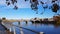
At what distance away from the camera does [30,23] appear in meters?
5.37

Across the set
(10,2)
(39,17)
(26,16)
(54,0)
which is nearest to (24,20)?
(26,16)

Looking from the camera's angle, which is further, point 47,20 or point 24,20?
point 24,20

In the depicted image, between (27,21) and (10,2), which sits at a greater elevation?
(10,2)

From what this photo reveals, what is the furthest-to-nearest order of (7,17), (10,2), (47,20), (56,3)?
(7,17)
(47,20)
(10,2)
(56,3)

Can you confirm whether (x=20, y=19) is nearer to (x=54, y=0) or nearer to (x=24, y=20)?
(x=24, y=20)

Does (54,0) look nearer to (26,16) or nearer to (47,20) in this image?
(47,20)

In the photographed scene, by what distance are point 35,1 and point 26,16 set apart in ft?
8.41

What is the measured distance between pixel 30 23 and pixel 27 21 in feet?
0.37

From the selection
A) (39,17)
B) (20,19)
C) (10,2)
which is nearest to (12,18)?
(20,19)

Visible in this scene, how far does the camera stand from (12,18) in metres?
5.50

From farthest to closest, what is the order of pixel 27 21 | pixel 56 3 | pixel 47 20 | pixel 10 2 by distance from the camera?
pixel 27 21 → pixel 47 20 → pixel 10 2 → pixel 56 3

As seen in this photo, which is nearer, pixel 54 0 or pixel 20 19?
pixel 54 0

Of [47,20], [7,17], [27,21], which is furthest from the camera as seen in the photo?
[7,17]

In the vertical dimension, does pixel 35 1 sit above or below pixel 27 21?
above
